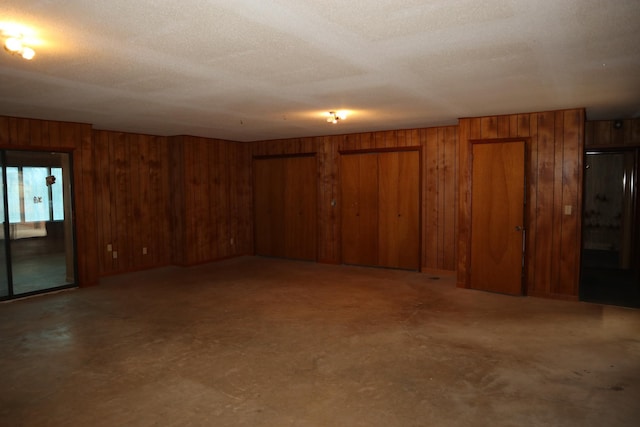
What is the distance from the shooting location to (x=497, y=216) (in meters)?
5.50

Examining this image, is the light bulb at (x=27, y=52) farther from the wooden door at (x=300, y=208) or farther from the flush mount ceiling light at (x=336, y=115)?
the wooden door at (x=300, y=208)

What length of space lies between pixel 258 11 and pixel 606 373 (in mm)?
3539

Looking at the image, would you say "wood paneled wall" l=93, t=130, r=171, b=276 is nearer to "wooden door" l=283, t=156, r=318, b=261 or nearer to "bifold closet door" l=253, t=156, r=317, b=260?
"bifold closet door" l=253, t=156, r=317, b=260

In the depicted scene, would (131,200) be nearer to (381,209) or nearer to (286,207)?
(286,207)

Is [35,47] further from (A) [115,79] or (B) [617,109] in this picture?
(B) [617,109]

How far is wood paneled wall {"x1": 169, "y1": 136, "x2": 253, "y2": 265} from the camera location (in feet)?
24.5

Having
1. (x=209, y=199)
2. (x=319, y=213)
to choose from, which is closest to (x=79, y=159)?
(x=209, y=199)

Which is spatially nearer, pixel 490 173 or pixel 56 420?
pixel 56 420

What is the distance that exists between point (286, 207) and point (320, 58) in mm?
5473

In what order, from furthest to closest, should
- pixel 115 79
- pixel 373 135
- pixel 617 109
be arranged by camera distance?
pixel 373 135 → pixel 617 109 → pixel 115 79

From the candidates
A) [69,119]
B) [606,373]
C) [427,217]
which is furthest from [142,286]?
[606,373]

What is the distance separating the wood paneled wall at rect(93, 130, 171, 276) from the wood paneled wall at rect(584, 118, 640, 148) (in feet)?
22.8

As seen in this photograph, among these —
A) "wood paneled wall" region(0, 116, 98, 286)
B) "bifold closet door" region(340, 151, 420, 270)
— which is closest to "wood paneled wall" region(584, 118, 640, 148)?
"bifold closet door" region(340, 151, 420, 270)

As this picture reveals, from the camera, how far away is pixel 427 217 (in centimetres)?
677
